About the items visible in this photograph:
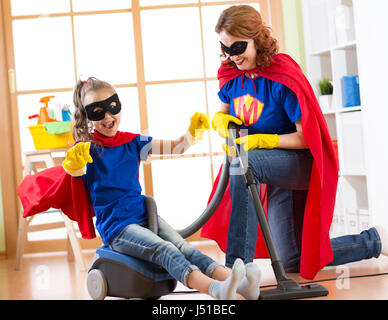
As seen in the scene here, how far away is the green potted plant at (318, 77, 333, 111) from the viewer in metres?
3.17

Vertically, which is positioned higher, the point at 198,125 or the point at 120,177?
the point at 198,125

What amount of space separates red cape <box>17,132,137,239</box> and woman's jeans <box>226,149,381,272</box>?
47 cm

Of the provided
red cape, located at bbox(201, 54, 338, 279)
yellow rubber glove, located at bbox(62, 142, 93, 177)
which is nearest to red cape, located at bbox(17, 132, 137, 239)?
yellow rubber glove, located at bbox(62, 142, 93, 177)

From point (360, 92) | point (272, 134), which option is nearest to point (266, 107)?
point (272, 134)

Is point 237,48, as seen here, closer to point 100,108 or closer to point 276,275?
point 100,108

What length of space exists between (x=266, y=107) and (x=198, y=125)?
0.27 metres

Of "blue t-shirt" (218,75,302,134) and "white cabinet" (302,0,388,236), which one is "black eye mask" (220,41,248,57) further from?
"white cabinet" (302,0,388,236)

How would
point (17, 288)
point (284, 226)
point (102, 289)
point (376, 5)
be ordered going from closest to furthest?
1. point (102, 289)
2. point (284, 226)
3. point (17, 288)
4. point (376, 5)

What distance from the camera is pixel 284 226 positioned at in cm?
213

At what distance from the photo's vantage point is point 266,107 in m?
1.99

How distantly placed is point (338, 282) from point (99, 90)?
43.3 inches

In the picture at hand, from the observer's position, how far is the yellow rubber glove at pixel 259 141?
186cm

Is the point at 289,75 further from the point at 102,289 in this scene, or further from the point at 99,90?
the point at 102,289
